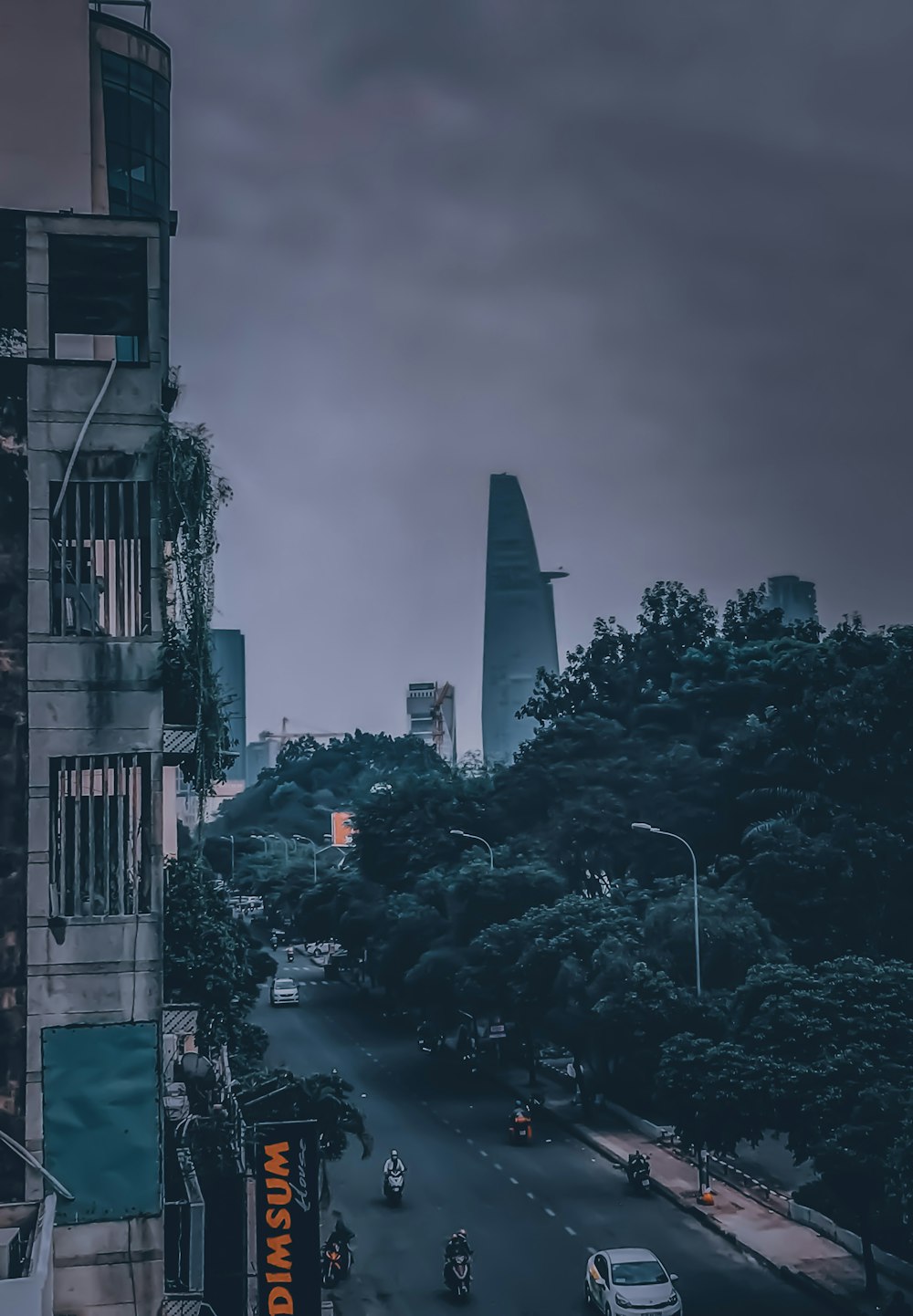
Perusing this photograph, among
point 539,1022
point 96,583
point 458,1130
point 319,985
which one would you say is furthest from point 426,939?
point 96,583

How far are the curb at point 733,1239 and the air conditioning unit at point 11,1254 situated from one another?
18965mm

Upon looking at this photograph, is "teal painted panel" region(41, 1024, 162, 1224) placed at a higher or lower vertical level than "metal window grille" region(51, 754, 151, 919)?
lower

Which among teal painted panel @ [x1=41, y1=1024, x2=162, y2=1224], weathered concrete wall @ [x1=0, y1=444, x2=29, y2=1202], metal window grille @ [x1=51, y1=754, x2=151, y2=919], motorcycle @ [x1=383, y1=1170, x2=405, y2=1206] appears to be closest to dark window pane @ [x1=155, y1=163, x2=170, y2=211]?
motorcycle @ [x1=383, y1=1170, x2=405, y2=1206]

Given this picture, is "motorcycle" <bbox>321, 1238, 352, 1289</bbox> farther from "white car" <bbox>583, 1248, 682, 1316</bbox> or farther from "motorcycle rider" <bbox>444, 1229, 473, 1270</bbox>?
"white car" <bbox>583, 1248, 682, 1316</bbox>

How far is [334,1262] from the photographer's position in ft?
105

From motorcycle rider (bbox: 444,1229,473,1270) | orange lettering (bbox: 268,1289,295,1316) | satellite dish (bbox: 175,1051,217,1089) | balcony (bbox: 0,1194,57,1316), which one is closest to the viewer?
balcony (bbox: 0,1194,57,1316)

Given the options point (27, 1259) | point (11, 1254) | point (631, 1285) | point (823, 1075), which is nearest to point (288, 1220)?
point (11, 1254)

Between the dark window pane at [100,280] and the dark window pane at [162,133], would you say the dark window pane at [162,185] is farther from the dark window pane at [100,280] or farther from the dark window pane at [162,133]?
the dark window pane at [100,280]

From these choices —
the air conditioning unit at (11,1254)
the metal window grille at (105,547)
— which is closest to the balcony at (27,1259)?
the air conditioning unit at (11,1254)

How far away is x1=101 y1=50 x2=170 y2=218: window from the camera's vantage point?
47125 mm

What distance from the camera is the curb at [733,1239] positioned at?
3041 cm

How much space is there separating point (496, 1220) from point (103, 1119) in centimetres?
2278

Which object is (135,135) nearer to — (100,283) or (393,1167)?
(100,283)

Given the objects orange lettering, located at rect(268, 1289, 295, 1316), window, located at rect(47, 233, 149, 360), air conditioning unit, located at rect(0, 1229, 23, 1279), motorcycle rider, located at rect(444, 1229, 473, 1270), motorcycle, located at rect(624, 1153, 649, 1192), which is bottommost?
motorcycle, located at rect(624, 1153, 649, 1192)
